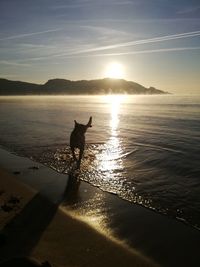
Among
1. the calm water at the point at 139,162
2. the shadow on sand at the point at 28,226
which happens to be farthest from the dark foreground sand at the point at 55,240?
the calm water at the point at 139,162

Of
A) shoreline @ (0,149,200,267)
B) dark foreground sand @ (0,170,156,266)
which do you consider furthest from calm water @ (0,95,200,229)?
dark foreground sand @ (0,170,156,266)

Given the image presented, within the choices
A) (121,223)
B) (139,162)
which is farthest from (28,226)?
(139,162)

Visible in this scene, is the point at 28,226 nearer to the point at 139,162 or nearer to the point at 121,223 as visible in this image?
the point at 121,223

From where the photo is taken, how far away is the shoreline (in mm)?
7391

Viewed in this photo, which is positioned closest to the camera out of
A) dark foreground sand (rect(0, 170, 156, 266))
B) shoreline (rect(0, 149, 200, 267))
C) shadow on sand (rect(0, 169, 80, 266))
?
dark foreground sand (rect(0, 170, 156, 266))

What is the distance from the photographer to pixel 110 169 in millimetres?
14422

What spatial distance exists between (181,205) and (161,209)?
72cm

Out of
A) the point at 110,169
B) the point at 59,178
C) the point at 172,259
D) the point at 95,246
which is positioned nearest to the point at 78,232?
the point at 95,246

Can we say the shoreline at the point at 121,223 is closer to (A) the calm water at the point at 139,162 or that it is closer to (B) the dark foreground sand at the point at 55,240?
(B) the dark foreground sand at the point at 55,240

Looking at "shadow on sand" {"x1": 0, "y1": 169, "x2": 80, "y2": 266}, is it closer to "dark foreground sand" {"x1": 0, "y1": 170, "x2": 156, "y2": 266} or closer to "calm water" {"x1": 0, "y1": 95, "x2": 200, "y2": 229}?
"dark foreground sand" {"x1": 0, "y1": 170, "x2": 156, "y2": 266}

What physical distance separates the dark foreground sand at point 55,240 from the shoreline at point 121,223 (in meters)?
0.07

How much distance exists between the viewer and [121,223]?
8.82 metres

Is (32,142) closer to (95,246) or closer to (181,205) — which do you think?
(181,205)

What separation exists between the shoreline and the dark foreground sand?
0.22 feet
